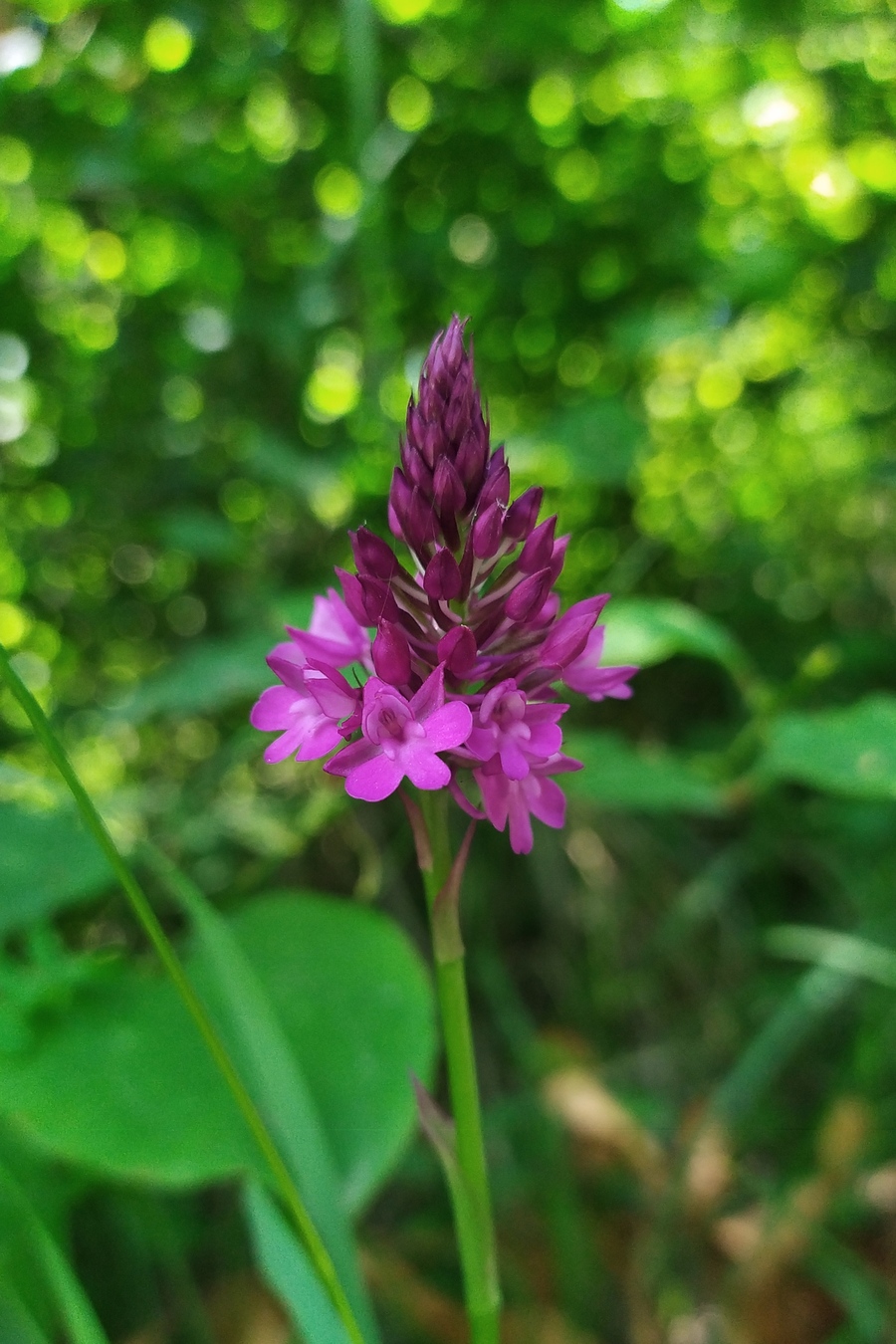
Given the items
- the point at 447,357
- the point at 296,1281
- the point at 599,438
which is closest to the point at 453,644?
the point at 447,357

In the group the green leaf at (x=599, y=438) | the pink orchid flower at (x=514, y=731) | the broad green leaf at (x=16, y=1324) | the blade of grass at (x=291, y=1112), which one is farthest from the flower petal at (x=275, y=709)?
the green leaf at (x=599, y=438)

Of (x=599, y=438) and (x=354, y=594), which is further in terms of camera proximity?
(x=599, y=438)

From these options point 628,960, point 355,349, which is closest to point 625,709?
point 628,960

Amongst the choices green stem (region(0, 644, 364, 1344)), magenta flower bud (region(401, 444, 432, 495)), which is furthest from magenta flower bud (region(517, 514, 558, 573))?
green stem (region(0, 644, 364, 1344))

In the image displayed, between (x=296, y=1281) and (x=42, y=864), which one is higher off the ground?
(x=42, y=864)

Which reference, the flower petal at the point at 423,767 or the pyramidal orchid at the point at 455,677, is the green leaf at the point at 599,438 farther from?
the flower petal at the point at 423,767

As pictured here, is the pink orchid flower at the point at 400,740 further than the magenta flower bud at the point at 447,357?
No

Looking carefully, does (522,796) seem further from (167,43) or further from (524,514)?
(167,43)

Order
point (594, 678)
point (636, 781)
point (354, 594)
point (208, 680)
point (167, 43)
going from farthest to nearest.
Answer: point (167, 43) < point (208, 680) < point (636, 781) < point (594, 678) < point (354, 594)
